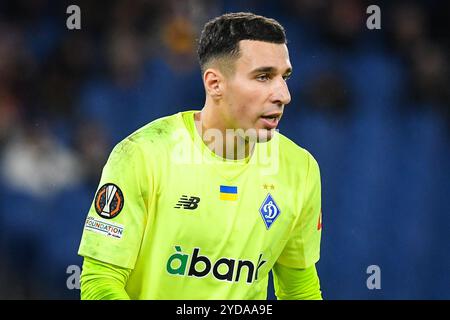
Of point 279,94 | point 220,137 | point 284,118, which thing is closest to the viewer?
point 279,94

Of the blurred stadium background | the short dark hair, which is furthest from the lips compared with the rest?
the blurred stadium background

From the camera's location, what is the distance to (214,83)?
11.3 feet

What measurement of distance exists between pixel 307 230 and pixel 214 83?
70cm

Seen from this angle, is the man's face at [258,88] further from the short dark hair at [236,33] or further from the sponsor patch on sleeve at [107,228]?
the sponsor patch on sleeve at [107,228]

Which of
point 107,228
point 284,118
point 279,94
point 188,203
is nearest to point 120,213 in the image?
point 107,228

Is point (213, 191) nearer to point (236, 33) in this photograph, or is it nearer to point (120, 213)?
point (120, 213)

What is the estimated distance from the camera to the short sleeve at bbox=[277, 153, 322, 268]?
352cm

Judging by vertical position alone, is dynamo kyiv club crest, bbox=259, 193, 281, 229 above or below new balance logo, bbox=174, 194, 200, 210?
below

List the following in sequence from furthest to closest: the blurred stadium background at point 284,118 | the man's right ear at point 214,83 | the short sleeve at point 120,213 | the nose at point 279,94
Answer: the blurred stadium background at point 284,118 → the man's right ear at point 214,83 → the nose at point 279,94 → the short sleeve at point 120,213

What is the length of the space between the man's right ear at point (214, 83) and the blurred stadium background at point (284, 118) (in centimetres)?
206

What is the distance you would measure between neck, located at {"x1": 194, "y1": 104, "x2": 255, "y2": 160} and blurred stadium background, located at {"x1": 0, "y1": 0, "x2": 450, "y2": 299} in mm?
2071

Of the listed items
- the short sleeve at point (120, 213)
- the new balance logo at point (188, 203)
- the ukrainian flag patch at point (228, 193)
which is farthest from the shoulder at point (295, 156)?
the short sleeve at point (120, 213)

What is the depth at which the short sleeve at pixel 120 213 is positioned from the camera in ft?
10.4

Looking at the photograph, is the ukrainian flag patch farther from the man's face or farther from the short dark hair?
the short dark hair
